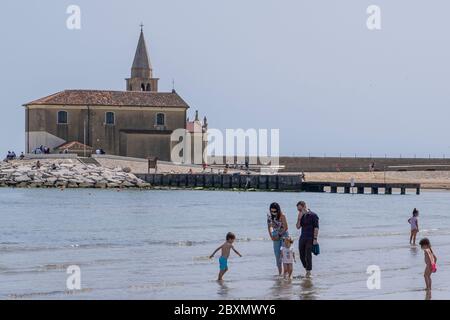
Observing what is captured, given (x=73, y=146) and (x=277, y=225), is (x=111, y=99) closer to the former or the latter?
(x=73, y=146)

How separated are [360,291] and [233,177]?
2584 inches

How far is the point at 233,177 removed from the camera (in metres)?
85.1

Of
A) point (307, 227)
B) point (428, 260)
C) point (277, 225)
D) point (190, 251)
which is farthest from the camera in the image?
point (190, 251)

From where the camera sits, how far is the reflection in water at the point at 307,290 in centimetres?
1885

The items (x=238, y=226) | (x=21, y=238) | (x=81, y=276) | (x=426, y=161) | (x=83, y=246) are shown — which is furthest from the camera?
(x=426, y=161)

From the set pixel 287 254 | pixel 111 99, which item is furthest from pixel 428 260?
pixel 111 99

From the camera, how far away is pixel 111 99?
9306 cm

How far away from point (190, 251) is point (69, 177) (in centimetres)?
5487

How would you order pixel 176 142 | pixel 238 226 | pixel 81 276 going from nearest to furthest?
pixel 81 276
pixel 238 226
pixel 176 142

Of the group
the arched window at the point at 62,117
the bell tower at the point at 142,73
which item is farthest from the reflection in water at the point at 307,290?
the bell tower at the point at 142,73

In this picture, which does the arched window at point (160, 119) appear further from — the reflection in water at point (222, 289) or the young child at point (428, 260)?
the young child at point (428, 260)

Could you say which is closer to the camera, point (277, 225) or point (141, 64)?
point (277, 225)
